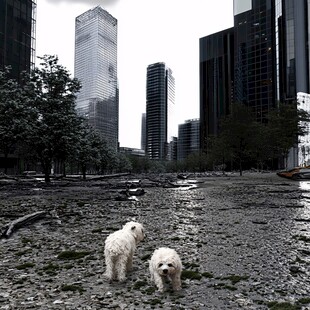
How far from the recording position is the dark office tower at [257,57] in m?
126

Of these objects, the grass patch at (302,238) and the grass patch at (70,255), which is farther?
the grass patch at (302,238)

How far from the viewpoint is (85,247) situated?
6.70m

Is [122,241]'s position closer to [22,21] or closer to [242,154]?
[242,154]

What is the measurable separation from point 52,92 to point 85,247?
3163 centimetres

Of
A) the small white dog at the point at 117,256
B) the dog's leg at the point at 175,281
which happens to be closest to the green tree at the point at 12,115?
the small white dog at the point at 117,256

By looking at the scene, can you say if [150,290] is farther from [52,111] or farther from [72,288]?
[52,111]

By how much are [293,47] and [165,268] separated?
122 metres

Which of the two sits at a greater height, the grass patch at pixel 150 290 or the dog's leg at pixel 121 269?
the dog's leg at pixel 121 269

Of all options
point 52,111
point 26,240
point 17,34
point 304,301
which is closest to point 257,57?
point 17,34

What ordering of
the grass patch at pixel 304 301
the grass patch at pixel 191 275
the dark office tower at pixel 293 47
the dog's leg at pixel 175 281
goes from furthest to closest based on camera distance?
the dark office tower at pixel 293 47, the grass patch at pixel 191 275, the dog's leg at pixel 175 281, the grass patch at pixel 304 301

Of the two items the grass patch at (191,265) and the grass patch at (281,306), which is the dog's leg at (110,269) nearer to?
the grass patch at (191,265)

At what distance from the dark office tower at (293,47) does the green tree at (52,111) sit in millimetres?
94575

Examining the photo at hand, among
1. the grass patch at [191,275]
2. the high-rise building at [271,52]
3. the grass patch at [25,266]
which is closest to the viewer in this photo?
the grass patch at [191,275]

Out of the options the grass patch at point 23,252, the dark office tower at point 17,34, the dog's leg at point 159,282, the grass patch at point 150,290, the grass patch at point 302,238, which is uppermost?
the dark office tower at point 17,34
